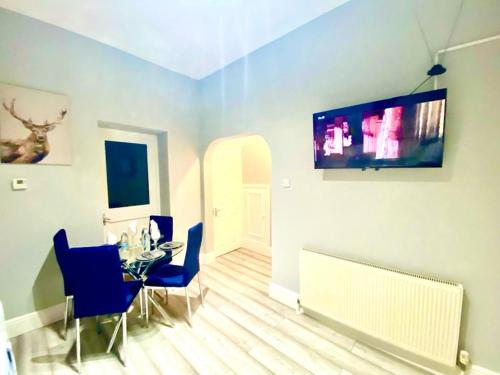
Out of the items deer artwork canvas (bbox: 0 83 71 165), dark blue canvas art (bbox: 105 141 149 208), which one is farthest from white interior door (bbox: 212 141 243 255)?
deer artwork canvas (bbox: 0 83 71 165)

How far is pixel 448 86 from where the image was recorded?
5.04 ft

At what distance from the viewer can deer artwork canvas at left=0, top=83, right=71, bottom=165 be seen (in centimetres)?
201

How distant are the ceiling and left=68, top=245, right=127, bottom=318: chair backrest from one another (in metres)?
2.17

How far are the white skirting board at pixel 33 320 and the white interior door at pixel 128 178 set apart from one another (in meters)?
0.92

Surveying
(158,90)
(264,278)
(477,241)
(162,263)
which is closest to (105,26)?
(158,90)

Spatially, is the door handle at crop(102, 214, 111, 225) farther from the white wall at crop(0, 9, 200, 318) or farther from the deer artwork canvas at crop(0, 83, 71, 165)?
the deer artwork canvas at crop(0, 83, 71, 165)

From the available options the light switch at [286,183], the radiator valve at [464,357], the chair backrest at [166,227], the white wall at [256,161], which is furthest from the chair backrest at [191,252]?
the radiator valve at [464,357]

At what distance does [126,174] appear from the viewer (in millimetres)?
3035

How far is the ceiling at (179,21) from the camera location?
1974 millimetres

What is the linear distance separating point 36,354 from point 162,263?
1182 millimetres

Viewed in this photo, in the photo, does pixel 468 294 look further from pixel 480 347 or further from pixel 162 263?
pixel 162 263

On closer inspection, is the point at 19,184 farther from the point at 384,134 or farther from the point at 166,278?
the point at 384,134

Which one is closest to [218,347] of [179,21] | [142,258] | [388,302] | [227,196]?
[142,258]

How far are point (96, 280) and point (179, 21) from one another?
98.1 inches
